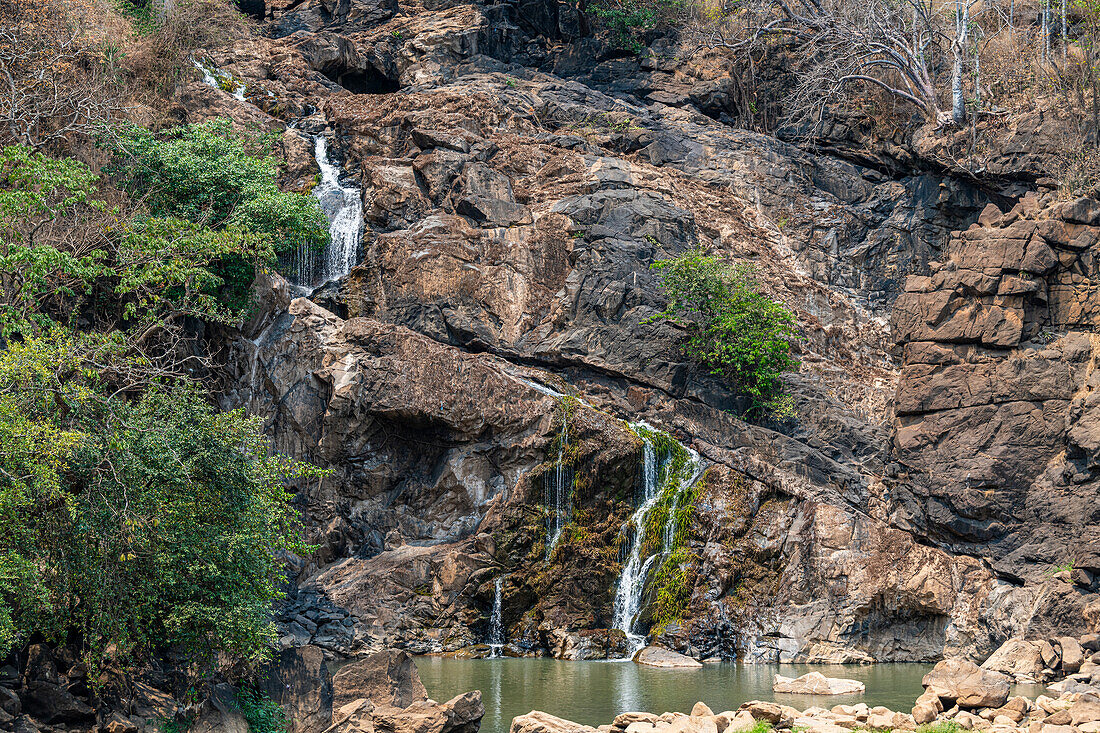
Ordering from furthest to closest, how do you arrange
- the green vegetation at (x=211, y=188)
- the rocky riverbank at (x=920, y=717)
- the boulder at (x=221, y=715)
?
the green vegetation at (x=211, y=188) → the boulder at (x=221, y=715) → the rocky riverbank at (x=920, y=717)

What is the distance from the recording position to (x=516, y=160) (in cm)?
3372

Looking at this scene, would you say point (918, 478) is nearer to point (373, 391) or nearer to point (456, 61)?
point (373, 391)

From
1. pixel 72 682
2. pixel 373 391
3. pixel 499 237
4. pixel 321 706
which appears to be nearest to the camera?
pixel 72 682

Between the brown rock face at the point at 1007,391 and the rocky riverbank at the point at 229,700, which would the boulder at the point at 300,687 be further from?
the brown rock face at the point at 1007,391

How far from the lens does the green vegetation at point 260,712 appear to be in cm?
1306

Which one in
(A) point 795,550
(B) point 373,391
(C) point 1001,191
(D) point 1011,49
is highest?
(D) point 1011,49

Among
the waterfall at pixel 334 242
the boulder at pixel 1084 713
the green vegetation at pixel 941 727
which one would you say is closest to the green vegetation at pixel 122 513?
the green vegetation at pixel 941 727

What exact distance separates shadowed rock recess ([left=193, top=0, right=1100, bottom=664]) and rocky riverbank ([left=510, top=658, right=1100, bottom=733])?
720cm

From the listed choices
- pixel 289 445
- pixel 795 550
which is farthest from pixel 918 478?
pixel 289 445

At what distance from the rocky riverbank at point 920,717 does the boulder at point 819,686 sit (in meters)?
1.97

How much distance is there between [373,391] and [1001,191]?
2237 cm

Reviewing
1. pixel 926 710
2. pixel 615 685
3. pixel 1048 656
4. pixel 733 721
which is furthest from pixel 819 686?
pixel 1048 656

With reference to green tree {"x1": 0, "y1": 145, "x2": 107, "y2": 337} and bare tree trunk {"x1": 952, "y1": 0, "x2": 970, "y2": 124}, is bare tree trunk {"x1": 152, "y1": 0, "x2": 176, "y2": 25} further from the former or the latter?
bare tree trunk {"x1": 952, "y1": 0, "x2": 970, "y2": 124}

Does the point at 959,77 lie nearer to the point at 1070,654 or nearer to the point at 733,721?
the point at 1070,654
